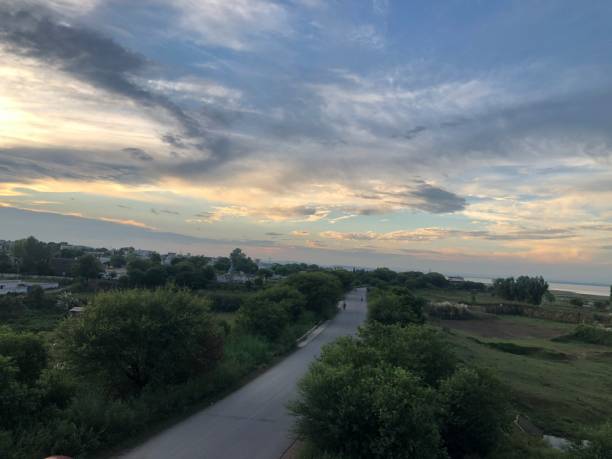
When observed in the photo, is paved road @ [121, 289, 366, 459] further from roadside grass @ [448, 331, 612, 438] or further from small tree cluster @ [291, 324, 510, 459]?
roadside grass @ [448, 331, 612, 438]

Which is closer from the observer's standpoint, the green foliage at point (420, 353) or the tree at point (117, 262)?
the green foliage at point (420, 353)

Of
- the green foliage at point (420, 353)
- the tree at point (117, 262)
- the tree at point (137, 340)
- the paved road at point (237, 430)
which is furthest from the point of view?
the tree at point (117, 262)

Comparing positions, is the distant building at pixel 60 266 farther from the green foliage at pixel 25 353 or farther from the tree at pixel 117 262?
the green foliage at pixel 25 353

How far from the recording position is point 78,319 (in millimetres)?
14648

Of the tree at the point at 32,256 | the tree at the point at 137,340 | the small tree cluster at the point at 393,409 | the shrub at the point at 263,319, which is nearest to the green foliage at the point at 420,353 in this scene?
the small tree cluster at the point at 393,409

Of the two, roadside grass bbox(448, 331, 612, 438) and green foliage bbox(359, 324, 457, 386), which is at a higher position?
green foliage bbox(359, 324, 457, 386)

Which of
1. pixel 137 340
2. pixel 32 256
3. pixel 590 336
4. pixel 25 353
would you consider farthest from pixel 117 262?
pixel 25 353

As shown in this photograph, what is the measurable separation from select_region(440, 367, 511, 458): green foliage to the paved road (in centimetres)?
455

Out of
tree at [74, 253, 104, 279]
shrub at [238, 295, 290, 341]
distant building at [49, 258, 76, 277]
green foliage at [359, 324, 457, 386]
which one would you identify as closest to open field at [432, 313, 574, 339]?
shrub at [238, 295, 290, 341]

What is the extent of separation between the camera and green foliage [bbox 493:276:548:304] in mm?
86250

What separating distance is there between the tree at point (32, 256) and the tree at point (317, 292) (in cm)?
6958

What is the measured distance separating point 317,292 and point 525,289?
6036 cm

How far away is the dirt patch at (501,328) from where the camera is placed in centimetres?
5194

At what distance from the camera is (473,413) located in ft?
37.1
